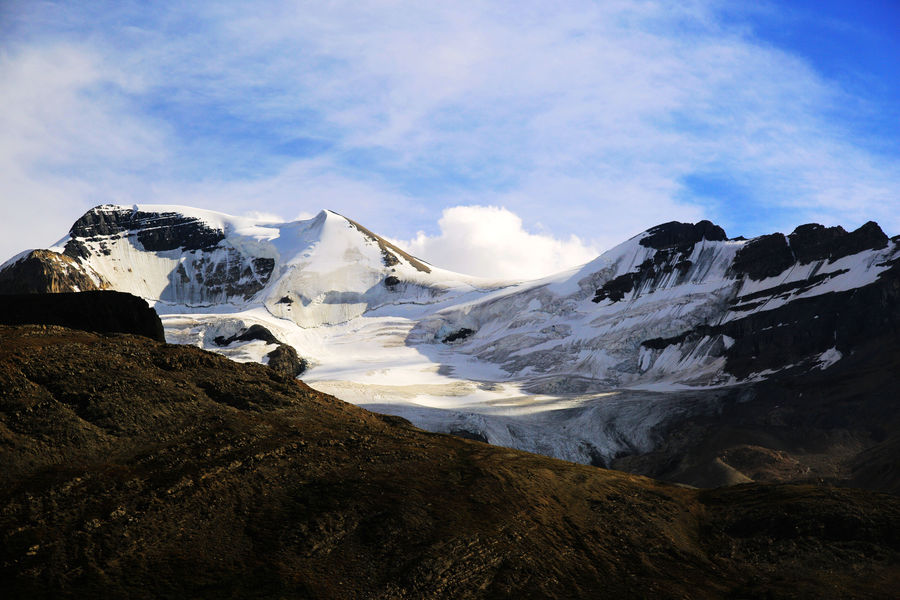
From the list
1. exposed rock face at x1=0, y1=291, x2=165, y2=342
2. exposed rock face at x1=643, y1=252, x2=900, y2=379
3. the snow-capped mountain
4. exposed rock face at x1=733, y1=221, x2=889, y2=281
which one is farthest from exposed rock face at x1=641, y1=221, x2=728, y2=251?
exposed rock face at x1=0, y1=291, x2=165, y2=342

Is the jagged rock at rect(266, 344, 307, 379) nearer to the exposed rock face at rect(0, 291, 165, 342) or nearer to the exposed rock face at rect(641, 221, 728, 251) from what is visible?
the exposed rock face at rect(641, 221, 728, 251)

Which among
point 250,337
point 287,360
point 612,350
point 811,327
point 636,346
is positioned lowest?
point 287,360

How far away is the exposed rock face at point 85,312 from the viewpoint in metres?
57.8

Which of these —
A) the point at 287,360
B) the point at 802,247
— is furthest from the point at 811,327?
the point at 287,360

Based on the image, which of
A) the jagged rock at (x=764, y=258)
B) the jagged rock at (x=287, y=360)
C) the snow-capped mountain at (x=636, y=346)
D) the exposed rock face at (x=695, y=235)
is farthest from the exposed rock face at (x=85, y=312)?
the exposed rock face at (x=695, y=235)

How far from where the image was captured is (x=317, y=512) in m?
41.4

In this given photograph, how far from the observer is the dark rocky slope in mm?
36219

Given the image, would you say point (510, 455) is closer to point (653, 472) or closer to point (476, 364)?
point (653, 472)

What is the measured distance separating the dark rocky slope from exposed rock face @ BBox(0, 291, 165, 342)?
6.07 meters

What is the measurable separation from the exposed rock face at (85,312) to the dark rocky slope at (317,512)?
6.07 meters

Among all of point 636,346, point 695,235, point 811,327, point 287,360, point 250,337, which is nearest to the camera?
point 811,327

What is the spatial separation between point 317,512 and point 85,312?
1107 inches

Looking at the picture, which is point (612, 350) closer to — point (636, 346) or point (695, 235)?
point (636, 346)

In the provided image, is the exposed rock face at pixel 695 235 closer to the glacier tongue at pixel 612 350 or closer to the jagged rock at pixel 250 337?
the glacier tongue at pixel 612 350
